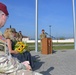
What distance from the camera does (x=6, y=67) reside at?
2123 millimetres

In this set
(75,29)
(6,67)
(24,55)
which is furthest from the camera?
(75,29)

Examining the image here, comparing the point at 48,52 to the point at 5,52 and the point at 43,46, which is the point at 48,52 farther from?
the point at 5,52

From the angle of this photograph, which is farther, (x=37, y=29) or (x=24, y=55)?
(x=37, y=29)

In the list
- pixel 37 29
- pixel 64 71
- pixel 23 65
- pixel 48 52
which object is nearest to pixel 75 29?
pixel 37 29

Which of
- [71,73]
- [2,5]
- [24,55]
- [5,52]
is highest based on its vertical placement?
[2,5]

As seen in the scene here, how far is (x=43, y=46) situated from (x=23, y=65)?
16010 millimetres

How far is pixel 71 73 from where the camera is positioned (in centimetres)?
1028

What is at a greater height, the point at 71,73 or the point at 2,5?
the point at 2,5

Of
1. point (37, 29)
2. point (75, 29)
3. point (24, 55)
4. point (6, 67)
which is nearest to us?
point (6, 67)

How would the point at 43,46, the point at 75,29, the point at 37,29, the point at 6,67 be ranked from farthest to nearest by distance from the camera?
the point at 75,29
the point at 37,29
the point at 43,46
the point at 6,67

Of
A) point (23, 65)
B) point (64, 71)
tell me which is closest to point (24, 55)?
point (64, 71)

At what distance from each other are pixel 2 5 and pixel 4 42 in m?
0.31

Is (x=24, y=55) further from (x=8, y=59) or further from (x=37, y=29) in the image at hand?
(x=37, y=29)

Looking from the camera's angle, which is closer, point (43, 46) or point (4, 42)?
point (4, 42)
